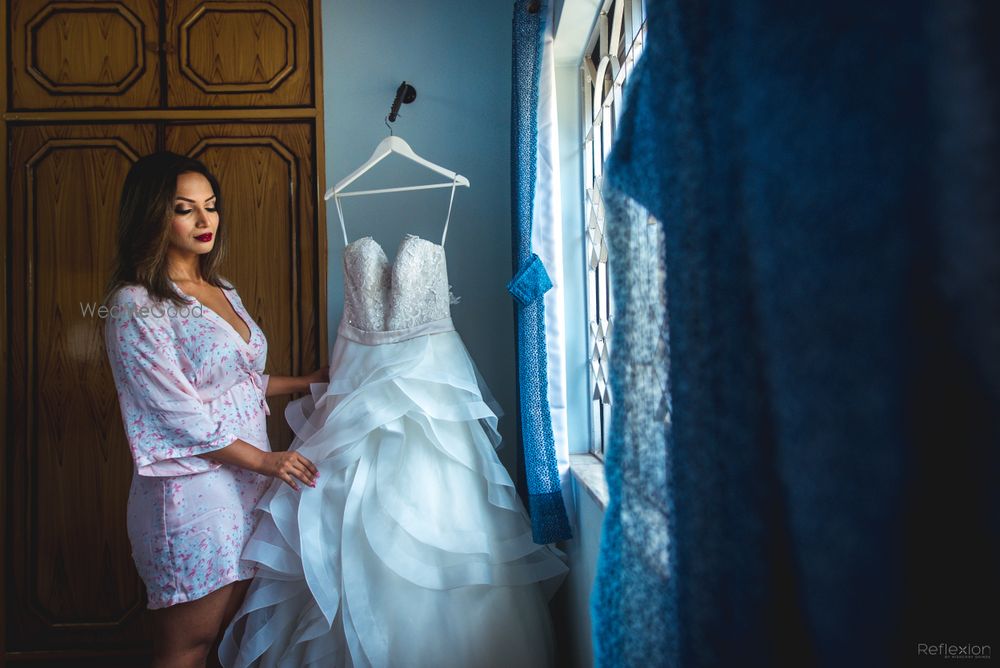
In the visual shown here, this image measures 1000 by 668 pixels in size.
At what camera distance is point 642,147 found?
50cm

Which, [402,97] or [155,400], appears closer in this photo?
[155,400]

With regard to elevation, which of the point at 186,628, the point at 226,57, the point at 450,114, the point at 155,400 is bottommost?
the point at 186,628

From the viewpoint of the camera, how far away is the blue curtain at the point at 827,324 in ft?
0.78

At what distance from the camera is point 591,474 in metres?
1.58

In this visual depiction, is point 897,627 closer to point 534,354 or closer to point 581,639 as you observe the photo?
point 534,354

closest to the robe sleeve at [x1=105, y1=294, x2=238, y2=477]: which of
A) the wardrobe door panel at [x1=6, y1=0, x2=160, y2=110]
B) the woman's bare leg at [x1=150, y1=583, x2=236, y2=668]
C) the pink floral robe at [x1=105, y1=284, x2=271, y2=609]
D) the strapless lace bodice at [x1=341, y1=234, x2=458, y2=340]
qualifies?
the pink floral robe at [x1=105, y1=284, x2=271, y2=609]

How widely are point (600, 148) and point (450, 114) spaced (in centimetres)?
78

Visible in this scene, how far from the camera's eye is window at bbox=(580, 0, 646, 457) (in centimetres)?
146

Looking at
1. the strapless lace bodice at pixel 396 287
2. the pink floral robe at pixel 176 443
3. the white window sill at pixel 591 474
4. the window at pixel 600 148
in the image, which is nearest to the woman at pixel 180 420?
the pink floral robe at pixel 176 443

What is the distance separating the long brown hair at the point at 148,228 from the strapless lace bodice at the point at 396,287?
47 cm

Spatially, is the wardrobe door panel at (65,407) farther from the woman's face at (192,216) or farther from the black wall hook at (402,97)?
the black wall hook at (402,97)

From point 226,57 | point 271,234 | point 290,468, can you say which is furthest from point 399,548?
point 226,57

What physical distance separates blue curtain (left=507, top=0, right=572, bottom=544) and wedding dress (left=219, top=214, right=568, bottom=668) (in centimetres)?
10

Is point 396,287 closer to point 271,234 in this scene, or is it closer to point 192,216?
point 192,216
